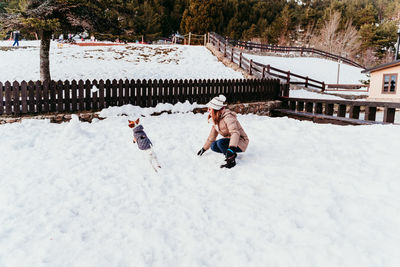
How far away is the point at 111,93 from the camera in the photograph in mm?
Result: 9289

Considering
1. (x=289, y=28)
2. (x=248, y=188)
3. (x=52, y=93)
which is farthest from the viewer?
(x=289, y=28)

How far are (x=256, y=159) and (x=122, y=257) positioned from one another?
344 cm

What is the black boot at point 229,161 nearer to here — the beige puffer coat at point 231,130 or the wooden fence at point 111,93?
the beige puffer coat at point 231,130

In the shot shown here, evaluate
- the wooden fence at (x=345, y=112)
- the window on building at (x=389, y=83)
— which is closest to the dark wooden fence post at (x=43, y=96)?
the wooden fence at (x=345, y=112)

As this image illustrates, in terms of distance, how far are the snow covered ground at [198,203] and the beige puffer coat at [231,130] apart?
1.40 ft

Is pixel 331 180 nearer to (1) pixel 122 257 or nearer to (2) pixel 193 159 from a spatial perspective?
(2) pixel 193 159

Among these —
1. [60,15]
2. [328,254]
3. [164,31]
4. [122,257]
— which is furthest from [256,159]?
[164,31]

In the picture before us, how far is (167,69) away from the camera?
18844 millimetres

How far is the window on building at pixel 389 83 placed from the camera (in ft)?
63.6

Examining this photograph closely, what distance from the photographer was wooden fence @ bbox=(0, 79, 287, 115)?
7887 millimetres

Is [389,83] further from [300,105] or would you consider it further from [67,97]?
[67,97]

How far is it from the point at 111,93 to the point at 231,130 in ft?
18.4

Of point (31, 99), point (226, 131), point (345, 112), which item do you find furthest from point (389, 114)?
point (31, 99)

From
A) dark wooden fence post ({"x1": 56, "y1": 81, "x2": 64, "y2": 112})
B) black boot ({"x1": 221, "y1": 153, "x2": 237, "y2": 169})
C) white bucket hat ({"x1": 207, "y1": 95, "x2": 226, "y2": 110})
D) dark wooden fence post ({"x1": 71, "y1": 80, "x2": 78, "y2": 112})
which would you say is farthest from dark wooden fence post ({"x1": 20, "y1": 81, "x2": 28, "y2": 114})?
black boot ({"x1": 221, "y1": 153, "x2": 237, "y2": 169})
